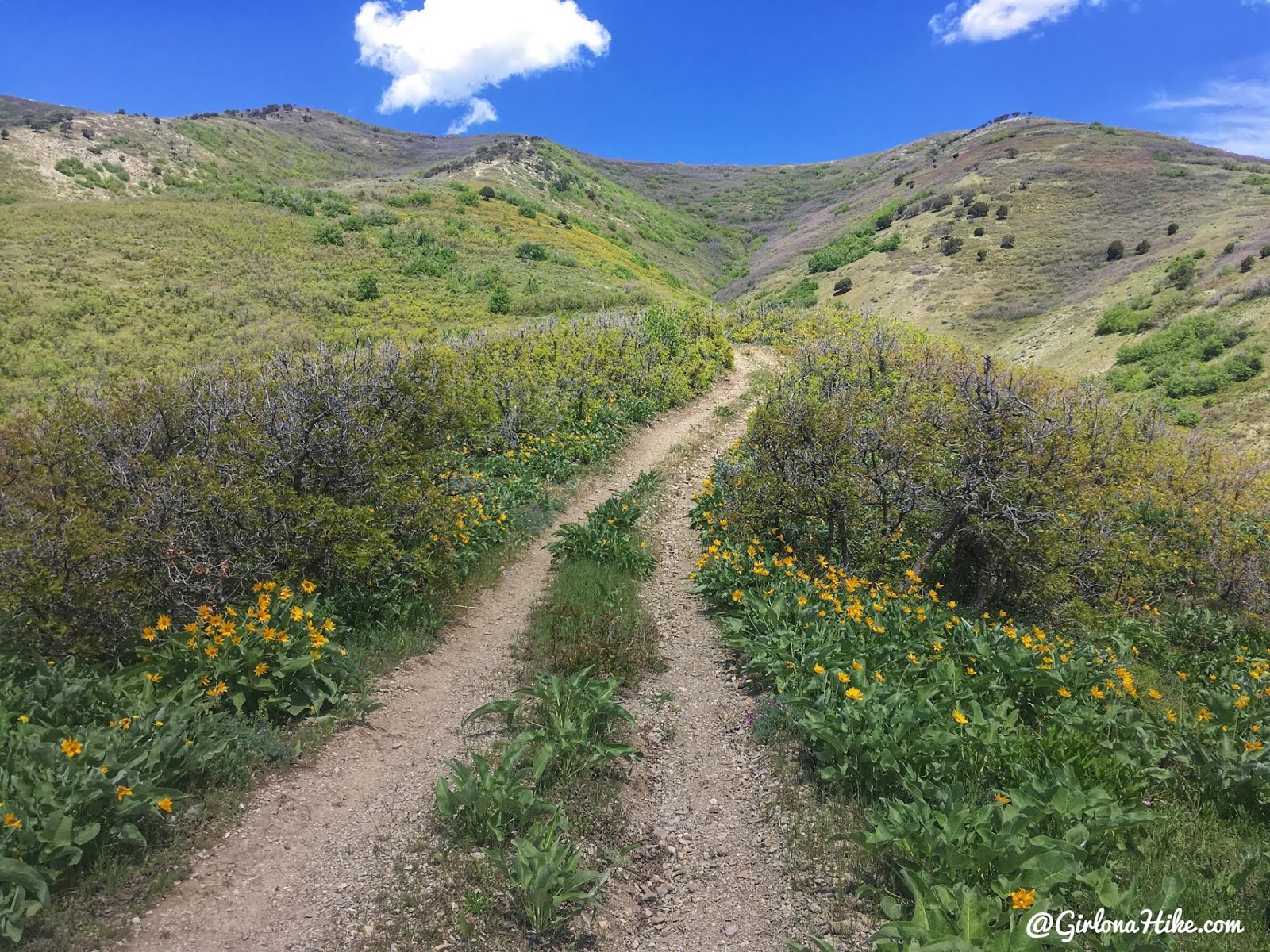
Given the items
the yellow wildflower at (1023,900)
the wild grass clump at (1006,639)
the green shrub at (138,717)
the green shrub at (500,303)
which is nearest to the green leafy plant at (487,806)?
the green shrub at (138,717)

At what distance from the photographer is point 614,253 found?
4603cm

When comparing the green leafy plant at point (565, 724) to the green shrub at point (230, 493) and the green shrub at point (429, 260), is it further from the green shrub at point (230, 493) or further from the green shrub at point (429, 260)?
the green shrub at point (429, 260)

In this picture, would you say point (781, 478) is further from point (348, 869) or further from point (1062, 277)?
point (1062, 277)

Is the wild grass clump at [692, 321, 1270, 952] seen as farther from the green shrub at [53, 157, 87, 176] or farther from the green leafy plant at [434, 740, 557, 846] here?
the green shrub at [53, 157, 87, 176]

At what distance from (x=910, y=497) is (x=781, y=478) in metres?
1.65

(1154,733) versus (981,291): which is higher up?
(981,291)

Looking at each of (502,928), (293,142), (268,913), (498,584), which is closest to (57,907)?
(268,913)

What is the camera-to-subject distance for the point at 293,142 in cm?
8700

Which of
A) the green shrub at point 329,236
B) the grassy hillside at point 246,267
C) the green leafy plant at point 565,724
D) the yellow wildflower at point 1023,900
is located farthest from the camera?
the green shrub at point 329,236

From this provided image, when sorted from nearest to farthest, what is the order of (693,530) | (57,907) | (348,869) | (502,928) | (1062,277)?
(57,907) → (502,928) → (348,869) → (693,530) → (1062,277)

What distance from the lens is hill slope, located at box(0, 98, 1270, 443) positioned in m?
22.4

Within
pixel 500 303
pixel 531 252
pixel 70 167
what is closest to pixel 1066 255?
pixel 531 252

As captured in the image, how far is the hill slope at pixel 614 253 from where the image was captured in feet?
73.5

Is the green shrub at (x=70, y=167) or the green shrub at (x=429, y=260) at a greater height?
the green shrub at (x=70, y=167)
